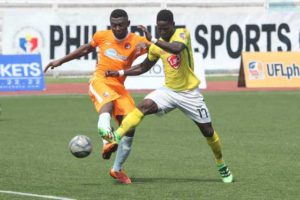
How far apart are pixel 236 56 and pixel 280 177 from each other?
2509 centimetres

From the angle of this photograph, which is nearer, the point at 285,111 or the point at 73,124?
the point at 73,124

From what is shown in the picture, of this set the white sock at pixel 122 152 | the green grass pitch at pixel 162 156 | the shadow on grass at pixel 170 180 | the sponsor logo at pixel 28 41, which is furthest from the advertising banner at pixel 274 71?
the white sock at pixel 122 152

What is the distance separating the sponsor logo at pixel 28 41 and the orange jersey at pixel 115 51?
22.8 metres

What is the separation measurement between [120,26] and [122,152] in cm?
165

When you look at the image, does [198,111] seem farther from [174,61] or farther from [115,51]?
[115,51]

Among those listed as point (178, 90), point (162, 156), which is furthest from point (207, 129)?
point (162, 156)

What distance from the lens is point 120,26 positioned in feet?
43.5

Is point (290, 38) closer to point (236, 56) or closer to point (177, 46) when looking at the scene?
point (236, 56)

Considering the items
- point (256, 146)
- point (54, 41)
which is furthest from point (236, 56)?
point (256, 146)

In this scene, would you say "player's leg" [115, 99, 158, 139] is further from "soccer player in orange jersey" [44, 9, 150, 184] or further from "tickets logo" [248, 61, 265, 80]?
"tickets logo" [248, 61, 265, 80]

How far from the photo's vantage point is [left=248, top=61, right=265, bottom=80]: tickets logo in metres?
32.7

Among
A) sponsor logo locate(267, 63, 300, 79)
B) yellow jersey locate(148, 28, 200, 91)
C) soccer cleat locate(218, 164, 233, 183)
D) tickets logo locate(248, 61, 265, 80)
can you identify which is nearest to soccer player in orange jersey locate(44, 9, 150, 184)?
yellow jersey locate(148, 28, 200, 91)

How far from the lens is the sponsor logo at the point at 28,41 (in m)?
36.2

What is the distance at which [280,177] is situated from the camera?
43.5 feet
